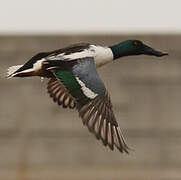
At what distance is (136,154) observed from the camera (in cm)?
1002

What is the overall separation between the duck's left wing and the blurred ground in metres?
3.50

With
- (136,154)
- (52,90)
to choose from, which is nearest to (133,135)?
(136,154)

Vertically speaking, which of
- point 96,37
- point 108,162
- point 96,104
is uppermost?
point 96,104

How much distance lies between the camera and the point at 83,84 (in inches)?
249

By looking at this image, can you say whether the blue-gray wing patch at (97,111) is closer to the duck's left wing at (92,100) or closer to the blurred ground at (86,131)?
the duck's left wing at (92,100)

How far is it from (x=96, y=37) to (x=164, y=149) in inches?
34.8

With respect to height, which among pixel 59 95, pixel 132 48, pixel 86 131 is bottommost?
pixel 86 131

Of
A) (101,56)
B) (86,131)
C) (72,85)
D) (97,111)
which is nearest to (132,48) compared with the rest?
(101,56)

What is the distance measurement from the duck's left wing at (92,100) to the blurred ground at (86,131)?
3.50 metres

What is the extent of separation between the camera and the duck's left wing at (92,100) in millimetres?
6152

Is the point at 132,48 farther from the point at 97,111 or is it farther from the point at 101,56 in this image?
the point at 97,111

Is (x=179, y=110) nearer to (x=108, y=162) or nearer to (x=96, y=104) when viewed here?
(x=108, y=162)

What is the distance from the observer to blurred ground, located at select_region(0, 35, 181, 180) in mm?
9953

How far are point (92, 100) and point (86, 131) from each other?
3.67 m
